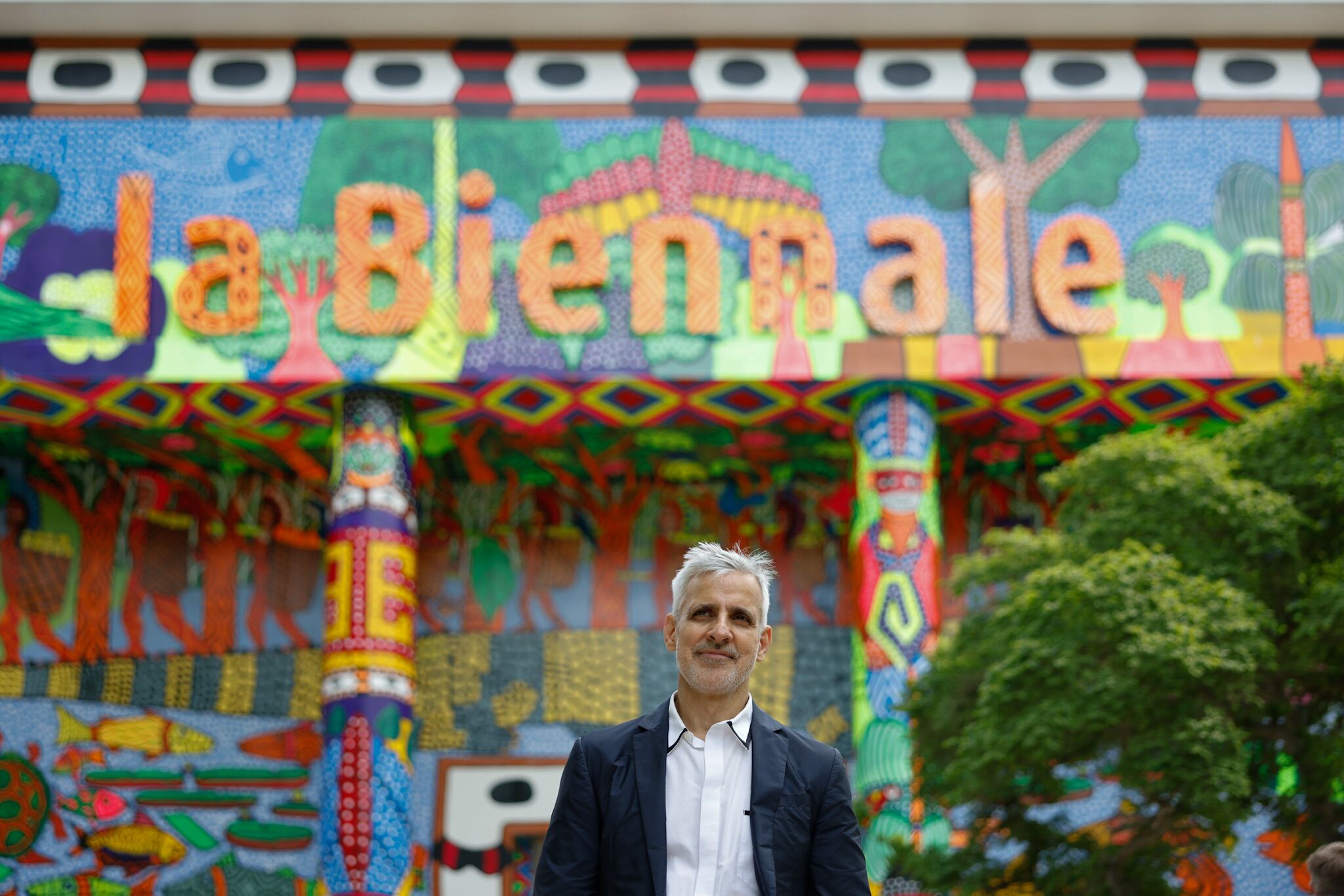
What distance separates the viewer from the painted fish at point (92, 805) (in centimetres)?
2003

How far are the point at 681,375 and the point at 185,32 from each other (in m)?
6.94

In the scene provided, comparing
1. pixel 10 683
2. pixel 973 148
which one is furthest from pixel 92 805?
pixel 973 148

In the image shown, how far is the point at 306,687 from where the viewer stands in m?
20.6

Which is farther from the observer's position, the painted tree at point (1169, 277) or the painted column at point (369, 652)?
the painted tree at point (1169, 277)

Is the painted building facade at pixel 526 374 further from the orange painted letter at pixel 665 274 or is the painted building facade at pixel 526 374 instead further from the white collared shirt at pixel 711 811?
the white collared shirt at pixel 711 811

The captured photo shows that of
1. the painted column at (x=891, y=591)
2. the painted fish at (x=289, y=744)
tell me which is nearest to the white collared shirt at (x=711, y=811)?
the painted column at (x=891, y=591)

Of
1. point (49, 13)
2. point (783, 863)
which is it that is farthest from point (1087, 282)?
point (783, 863)

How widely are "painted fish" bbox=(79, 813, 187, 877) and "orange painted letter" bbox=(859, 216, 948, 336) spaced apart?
31.3ft

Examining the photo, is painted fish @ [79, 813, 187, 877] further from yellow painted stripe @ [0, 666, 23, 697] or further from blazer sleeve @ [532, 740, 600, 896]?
blazer sleeve @ [532, 740, 600, 896]

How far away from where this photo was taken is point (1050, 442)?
2055 cm

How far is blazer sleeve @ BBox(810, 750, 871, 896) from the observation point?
14.7 feet

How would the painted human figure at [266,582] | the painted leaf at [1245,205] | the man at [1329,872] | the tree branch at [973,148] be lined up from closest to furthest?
the man at [1329,872]
the painted leaf at [1245,205]
the tree branch at [973,148]
the painted human figure at [266,582]

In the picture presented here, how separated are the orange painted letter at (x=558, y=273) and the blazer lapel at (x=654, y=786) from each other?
46.4 ft

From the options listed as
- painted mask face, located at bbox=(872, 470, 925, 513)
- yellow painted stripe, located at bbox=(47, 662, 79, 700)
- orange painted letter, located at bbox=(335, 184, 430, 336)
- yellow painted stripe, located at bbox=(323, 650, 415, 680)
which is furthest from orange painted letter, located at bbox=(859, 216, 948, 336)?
yellow painted stripe, located at bbox=(47, 662, 79, 700)
